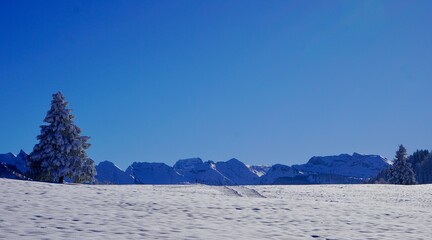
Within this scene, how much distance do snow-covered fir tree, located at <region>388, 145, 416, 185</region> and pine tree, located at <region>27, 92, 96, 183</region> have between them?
146 ft

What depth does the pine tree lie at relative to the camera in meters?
41.9

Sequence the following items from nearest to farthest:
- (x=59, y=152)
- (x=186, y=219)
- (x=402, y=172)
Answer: (x=186, y=219) → (x=59, y=152) → (x=402, y=172)

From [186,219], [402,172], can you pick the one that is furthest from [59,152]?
[402,172]

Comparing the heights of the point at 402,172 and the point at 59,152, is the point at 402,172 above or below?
above

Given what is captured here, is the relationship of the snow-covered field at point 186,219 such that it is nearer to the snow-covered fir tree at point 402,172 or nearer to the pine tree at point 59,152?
the pine tree at point 59,152

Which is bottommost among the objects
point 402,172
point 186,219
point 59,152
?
point 186,219

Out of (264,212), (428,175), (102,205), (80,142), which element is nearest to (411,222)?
(264,212)

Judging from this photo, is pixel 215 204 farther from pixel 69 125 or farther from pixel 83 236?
→ pixel 69 125

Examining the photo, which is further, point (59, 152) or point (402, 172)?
point (402, 172)

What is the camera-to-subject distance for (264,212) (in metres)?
16.7

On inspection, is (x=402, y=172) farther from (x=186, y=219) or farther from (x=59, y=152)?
(x=186, y=219)

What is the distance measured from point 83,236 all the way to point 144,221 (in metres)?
2.89

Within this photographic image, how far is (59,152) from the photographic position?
42.2m

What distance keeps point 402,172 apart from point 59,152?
48.5m
